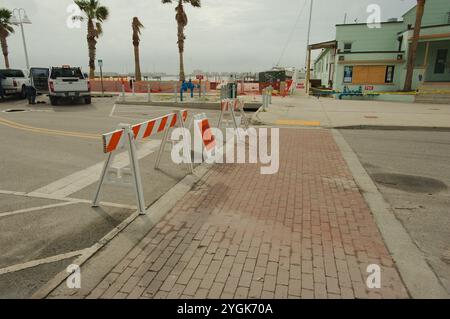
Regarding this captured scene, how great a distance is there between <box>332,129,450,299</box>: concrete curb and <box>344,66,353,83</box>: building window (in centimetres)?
2470

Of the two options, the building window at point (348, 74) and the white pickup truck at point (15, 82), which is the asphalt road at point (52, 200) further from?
the building window at point (348, 74)

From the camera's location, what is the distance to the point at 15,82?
21500 millimetres

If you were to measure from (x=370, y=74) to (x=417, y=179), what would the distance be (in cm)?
2439

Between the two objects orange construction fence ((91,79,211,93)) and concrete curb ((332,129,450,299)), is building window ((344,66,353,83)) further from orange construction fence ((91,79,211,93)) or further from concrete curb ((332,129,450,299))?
concrete curb ((332,129,450,299))

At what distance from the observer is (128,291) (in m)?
2.90

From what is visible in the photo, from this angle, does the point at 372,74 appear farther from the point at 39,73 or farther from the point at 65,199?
the point at 65,199

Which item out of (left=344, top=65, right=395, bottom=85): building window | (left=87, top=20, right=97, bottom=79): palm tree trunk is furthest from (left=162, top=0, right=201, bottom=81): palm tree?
(left=344, top=65, right=395, bottom=85): building window

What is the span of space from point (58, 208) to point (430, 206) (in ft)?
19.0

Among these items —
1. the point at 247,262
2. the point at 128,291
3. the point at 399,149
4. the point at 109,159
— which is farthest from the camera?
the point at 399,149

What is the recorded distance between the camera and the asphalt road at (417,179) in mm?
3766

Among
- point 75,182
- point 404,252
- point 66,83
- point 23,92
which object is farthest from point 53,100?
point 404,252

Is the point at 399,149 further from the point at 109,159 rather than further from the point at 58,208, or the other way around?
the point at 58,208
